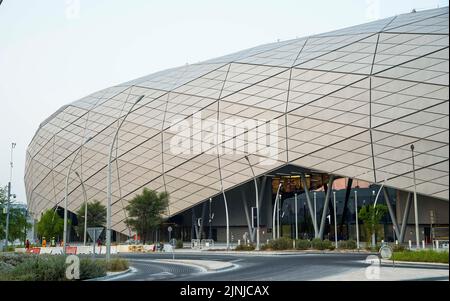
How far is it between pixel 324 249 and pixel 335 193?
1796cm

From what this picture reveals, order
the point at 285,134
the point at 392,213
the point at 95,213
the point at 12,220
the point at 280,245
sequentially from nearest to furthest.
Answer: the point at 280,245 → the point at 285,134 → the point at 392,213 → the point at 12,220 → the point at 95,213

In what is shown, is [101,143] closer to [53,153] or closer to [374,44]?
[53,153]

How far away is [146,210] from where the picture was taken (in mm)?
54156

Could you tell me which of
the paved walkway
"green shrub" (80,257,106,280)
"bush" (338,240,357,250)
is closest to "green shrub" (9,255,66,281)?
"green shrub" (80,257,106,280)

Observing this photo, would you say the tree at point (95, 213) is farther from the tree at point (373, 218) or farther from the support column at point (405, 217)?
the support column at point (405, 217)

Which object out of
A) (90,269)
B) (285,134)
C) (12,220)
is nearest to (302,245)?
(285,134)

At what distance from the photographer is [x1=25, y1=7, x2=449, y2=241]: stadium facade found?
43656 mm

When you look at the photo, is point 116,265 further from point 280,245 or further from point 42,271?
point 280,245

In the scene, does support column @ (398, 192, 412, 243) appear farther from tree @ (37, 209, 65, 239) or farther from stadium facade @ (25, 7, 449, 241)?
tree @ (37, 209, 65, 239)

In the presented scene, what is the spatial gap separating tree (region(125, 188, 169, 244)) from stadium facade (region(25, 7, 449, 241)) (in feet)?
11.8

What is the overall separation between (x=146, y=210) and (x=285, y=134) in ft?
53.8

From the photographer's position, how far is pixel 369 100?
45656 millimetres

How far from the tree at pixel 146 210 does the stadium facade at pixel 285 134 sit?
359 centimetres
